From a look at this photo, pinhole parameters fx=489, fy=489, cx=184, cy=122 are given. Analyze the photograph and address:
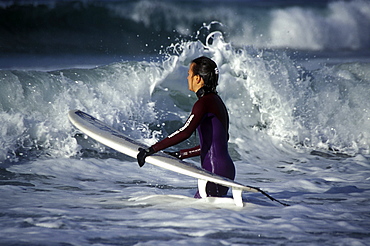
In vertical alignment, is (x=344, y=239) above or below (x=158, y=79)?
below

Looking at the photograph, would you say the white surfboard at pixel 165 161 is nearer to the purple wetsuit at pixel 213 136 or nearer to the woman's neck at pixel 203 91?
the purple wetsuit at pixel 213 136

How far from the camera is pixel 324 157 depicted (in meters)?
7.01

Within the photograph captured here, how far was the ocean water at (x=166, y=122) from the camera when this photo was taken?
3.10m

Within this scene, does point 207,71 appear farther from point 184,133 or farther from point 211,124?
point 184,133

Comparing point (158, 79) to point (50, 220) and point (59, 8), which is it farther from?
point (50, 220)

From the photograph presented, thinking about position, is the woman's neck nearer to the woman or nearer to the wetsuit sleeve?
the woman

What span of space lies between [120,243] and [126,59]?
23.3 ft

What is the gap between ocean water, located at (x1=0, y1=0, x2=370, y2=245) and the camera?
3101mm

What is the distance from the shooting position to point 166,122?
8023 millimetres

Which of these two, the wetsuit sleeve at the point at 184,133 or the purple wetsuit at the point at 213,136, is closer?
the wetsuit sleeve at the point at 184,133

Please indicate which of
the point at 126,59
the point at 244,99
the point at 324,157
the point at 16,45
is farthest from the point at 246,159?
the point at 16,45

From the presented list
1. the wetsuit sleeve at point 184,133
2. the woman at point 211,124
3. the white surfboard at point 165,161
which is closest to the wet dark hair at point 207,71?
the woman at point 211,124

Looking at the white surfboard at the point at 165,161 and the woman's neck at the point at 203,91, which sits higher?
the woman's neck at the point at 203,91

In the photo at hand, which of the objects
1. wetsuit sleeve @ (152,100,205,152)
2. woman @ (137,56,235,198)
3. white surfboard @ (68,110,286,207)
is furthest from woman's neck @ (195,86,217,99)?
white surfboard @ (68,110,286,207)
